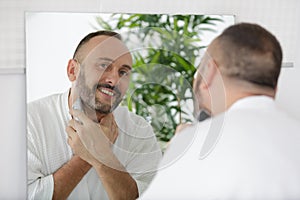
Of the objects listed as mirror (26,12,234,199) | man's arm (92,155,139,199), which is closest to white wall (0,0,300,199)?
mirror (26,12,234,199)

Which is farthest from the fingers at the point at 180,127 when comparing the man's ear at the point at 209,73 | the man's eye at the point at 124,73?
the man's eye at the point at 124,73

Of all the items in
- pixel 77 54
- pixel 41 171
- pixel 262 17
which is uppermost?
pixel 262 17

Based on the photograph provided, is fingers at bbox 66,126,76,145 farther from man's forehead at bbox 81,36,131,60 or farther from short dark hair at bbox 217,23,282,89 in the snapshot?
short dark hair at bbox 217,23,282,89

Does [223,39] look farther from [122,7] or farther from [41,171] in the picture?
[41,171]

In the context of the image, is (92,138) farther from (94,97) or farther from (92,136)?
(94,97)

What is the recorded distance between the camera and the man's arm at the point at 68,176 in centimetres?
196

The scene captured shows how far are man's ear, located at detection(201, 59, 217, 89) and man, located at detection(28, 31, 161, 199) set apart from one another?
270 millimetres

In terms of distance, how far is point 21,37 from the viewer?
75.4 inches

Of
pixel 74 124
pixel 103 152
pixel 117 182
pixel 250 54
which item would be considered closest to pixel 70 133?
pixel 74 124

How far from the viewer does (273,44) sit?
6.69 feet

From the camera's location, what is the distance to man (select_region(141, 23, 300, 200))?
195 centimetres

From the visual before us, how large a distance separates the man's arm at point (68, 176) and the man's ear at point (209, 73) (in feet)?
1.75

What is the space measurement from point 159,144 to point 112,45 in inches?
16.1

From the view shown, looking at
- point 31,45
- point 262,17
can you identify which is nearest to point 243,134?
point 262,17
